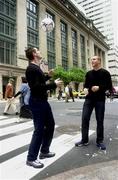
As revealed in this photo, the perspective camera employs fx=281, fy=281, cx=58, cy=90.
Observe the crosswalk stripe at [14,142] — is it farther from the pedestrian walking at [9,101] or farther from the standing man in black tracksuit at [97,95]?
the pedestrian walking at [9,101]

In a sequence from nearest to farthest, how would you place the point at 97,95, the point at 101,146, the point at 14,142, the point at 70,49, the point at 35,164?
the point at 35,164 < the point at 101,146 < the point at 97,95 < the point at 14,142 < the point at 70,49

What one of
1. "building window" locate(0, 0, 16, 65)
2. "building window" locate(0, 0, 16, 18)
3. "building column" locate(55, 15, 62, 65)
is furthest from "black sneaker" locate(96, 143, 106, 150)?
"building column" locate(55, 15, 62, 65)

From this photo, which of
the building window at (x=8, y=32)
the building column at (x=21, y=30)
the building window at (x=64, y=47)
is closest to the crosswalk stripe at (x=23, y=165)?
the building window at (x=8, y=32)

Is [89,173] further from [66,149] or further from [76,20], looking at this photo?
[76,20]

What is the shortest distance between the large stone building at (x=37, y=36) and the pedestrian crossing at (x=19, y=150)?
108 ft

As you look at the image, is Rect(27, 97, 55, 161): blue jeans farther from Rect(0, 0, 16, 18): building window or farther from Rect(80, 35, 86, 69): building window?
Rect(80, 35, 86, 69): building window

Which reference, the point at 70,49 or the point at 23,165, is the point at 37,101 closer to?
the point at 23,165

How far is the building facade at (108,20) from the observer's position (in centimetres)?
13975

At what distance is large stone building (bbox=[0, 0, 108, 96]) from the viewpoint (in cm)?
4098

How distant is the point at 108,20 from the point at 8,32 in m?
113

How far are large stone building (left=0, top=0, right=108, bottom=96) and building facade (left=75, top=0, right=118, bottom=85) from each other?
216ft

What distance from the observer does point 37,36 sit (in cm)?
4978

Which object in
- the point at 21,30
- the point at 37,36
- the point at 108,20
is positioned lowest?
the point at 21,30

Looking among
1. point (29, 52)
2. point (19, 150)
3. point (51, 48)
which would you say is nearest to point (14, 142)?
point (19, 150)
